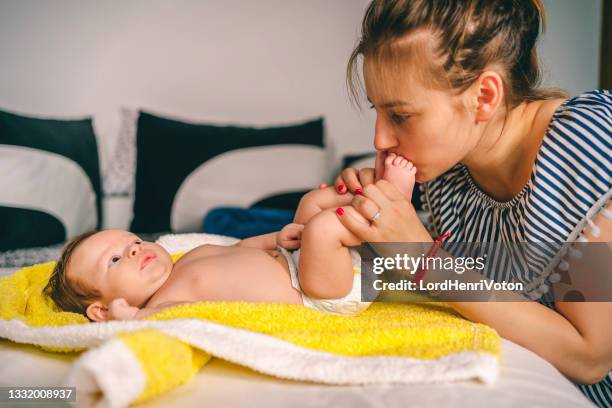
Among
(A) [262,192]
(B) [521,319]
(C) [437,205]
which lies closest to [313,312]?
(B) [521,319]

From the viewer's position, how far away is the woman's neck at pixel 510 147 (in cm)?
100

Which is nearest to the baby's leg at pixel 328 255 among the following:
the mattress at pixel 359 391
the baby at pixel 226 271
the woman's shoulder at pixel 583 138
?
the baby at pixel 226 271

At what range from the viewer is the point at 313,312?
883 millimetres

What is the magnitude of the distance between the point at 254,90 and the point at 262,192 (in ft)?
2.12

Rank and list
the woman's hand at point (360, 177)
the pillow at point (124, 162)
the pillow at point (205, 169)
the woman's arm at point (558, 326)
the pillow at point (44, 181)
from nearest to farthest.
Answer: the woman's arm at point (558, 326) → the woman's hand at point (360, 177) → the pillow at point (44, 181) → the pillow at point (205, 169) → the pillow at point (124, 162)

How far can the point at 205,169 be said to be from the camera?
1.88 metres

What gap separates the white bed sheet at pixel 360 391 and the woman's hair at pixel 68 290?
27 centimetres

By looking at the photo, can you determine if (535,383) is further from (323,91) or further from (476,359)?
(323,91)

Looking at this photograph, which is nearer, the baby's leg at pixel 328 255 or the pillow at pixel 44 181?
the baby's leg at pixel 328 255

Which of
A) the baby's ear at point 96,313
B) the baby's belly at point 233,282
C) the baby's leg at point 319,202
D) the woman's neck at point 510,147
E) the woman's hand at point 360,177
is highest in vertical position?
the woman's neck at point 510,147

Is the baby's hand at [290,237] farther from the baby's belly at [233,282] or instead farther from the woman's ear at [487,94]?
the woman's ear at [487,94]

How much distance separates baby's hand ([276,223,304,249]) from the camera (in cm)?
106

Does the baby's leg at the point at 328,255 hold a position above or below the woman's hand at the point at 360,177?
below

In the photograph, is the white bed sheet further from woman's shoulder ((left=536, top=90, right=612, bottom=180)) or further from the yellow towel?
woman's shoulder ((left=536, top=90, right=612, bottom=180))
